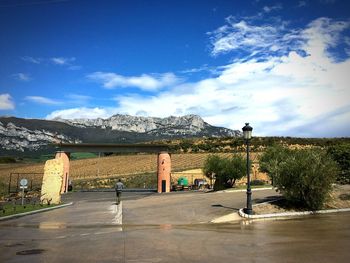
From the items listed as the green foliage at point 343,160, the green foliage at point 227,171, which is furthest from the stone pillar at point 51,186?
the green foliage at point 343,160

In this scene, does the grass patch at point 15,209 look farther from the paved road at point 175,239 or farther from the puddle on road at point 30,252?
the puddle on road at point 30,252

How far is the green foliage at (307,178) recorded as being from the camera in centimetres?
1842

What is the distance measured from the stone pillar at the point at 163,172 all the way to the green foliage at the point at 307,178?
73.8 ft

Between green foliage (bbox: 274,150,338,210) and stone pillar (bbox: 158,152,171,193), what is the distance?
22.5 m

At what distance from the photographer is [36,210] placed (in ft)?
76.1

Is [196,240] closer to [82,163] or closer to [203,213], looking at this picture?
[203,213]

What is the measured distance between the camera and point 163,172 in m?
41.2

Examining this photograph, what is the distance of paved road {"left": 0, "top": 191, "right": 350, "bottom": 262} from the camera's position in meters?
9.43

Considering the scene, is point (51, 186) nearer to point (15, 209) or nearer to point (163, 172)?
point (15, 209)

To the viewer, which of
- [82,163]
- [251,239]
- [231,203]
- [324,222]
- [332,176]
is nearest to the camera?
[251,239]

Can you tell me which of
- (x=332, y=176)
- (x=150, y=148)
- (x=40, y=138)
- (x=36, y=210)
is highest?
(x=40, y=138)

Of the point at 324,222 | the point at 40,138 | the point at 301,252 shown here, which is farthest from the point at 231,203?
the point at 40,138

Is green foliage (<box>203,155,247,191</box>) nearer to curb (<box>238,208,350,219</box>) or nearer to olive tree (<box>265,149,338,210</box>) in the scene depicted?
olive tree (<box>265,149,338,210</box>)

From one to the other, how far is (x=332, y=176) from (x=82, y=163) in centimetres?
7027
